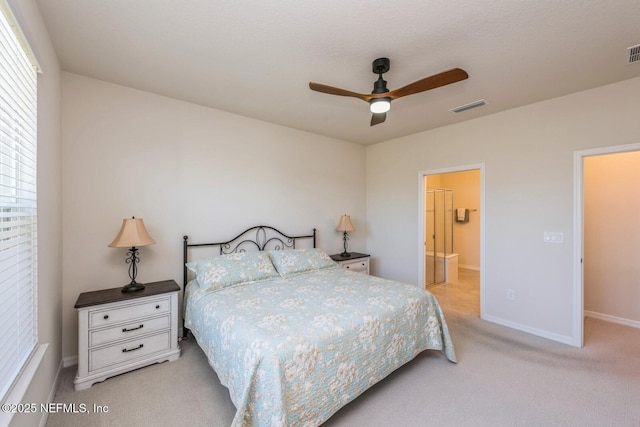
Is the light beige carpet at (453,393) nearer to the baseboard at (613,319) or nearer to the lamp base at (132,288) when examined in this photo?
the lamp base at (132,288)

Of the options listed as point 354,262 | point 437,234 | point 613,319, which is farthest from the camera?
point 437,234

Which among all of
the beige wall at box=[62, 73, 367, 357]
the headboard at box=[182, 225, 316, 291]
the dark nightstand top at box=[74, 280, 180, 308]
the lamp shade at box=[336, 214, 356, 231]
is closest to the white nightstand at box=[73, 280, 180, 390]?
the dark nightstand top at box=[74, 280, 180, 308]

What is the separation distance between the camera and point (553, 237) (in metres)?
3.06

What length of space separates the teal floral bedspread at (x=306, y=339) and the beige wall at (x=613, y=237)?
2.80 meters

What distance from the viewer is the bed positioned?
1.58 metres

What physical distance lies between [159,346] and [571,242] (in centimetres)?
432

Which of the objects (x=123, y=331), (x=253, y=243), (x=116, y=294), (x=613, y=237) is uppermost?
(x=613, y=237)

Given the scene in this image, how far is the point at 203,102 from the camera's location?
10.3 ft

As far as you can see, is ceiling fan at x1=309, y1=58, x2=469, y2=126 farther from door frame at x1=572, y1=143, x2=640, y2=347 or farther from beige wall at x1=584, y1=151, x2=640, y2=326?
beige wall at x1=584, y1=151, x2=640, y2=326

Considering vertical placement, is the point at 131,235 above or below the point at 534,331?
above

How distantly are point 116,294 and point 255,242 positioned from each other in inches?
63.3

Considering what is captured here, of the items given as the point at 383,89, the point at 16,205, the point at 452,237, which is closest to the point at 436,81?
the point at 383,89

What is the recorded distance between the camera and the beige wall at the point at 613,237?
11.2ft

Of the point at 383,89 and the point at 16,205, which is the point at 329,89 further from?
the point at 16,205
